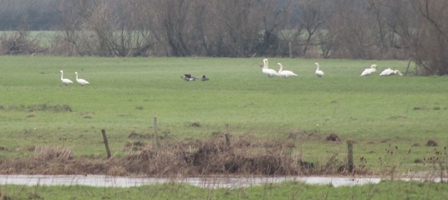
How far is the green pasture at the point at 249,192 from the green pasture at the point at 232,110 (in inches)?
159

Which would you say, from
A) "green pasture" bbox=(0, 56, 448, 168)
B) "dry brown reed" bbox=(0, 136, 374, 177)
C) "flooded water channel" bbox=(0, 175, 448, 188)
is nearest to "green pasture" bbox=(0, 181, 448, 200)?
"flooded water channel" bbox=(0, 175, 448, 188)

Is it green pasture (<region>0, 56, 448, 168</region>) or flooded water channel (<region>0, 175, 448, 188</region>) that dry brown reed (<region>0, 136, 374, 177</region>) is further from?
green pasture (<region>0, 56, 448, 168</region>)

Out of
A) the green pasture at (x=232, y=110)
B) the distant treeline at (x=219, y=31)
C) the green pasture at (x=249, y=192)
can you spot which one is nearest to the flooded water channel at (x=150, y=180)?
the green pasture at (x=249, y=192)

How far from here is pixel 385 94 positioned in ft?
127

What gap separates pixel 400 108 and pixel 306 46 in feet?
165

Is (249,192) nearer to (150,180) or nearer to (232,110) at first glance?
(150,180)

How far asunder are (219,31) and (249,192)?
220ft

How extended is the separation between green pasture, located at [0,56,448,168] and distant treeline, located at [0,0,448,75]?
22109 millimetres

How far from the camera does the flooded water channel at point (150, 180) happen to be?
16.7 meters

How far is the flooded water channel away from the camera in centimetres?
1670

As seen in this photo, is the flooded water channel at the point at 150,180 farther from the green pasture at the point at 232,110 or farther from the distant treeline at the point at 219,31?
the distant treeline at the point at 219,31

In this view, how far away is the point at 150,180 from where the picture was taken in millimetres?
17656

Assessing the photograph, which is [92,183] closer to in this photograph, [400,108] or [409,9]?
[400,108]

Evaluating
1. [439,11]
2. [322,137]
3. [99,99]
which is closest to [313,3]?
[439,11]
